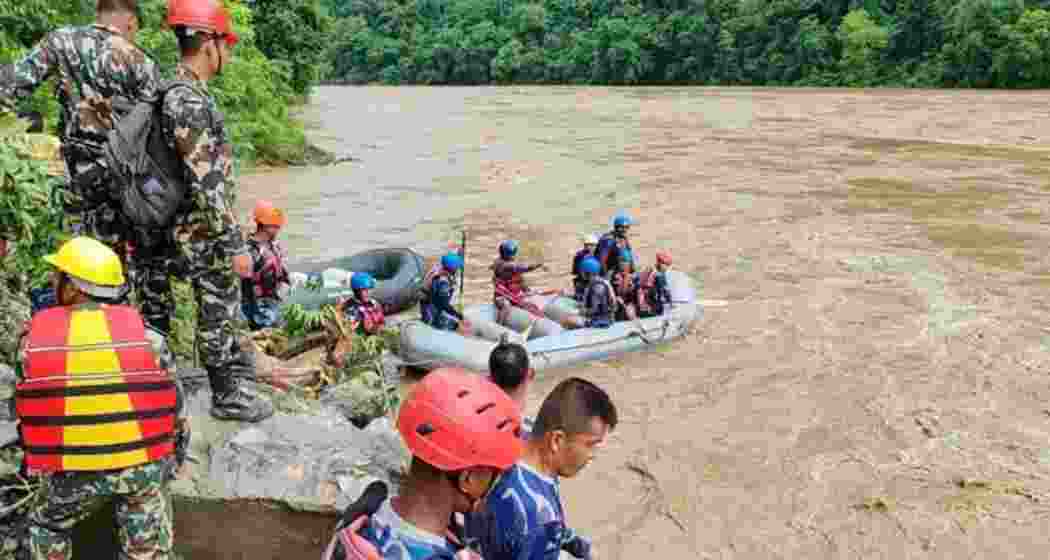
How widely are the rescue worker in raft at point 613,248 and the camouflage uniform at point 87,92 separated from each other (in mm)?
5572

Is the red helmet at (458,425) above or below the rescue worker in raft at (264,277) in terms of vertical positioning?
above

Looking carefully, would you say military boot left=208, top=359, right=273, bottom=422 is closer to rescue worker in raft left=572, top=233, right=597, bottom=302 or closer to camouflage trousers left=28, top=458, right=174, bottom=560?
camouflage trousers left=28, top=458, right=174, bottom=560

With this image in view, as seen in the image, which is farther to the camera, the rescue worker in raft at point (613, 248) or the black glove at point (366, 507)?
the rescue worker in raft at point (613, 248)

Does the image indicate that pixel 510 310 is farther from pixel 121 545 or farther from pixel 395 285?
pixel 121 545

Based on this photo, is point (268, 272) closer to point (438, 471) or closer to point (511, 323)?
point (511, 323)

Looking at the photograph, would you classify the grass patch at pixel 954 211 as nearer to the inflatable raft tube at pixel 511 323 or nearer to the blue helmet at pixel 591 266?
the blue helmet at pixel 591 266

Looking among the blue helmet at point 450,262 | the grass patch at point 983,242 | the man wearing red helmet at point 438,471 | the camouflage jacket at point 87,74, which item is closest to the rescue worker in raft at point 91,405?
the man wearing red helmet at point 438,471

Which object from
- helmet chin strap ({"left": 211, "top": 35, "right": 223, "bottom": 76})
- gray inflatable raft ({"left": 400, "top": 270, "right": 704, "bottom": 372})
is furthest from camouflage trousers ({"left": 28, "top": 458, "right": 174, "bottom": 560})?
gray inflatable raft ({"left": 400, "top": 270, "right": 704, "bottom": 372})

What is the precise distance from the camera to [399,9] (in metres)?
85.1

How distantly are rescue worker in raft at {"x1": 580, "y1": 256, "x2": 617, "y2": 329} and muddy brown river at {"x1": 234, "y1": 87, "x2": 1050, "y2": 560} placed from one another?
1.42 feet

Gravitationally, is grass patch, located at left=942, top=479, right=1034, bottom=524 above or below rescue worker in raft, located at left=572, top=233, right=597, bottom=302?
below

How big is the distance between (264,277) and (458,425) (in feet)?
16.7

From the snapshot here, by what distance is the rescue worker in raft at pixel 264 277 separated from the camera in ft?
21.8

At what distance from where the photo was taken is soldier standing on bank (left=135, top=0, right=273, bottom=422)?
3.04 metres
